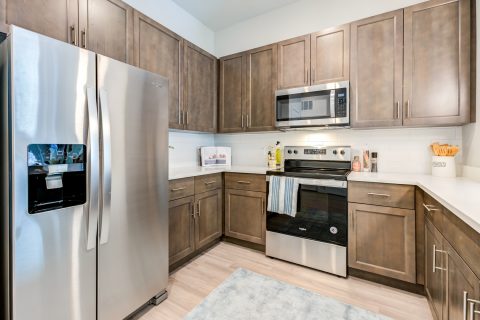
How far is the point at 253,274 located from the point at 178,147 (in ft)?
5.68

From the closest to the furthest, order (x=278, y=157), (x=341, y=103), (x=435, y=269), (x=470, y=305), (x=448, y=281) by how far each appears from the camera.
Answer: (x=470, y=305) < (x=448, y=281) < (x=435, y=269) < (x=341, y=103) < (x=278, y=157)

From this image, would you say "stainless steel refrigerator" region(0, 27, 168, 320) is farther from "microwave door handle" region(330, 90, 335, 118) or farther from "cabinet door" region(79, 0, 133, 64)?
"microwave door handle" region(330, 90, 335, 118)

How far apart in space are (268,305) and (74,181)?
62.0 inches

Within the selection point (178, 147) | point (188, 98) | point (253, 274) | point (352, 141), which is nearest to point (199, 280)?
point (253, 274)

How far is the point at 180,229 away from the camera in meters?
2.24

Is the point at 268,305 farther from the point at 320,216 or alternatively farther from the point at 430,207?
the point at 430,207

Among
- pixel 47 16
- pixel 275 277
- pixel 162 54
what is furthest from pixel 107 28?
pixel 275 277

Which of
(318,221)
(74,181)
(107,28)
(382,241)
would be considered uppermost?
(107,28)

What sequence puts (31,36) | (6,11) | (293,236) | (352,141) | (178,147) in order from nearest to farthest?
(31,36) → (6,11) → (293,236) → (352,141) → (178,147)

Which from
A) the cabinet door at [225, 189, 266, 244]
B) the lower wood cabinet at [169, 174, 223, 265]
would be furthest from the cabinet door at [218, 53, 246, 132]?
the cabinet door at [225, 189, 266, 244]

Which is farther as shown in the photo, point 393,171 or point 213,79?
point 213,79

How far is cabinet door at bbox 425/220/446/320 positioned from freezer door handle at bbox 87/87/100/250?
195 cm

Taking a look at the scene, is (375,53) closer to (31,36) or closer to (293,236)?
(293,236)

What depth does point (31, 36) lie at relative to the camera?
106 cm
